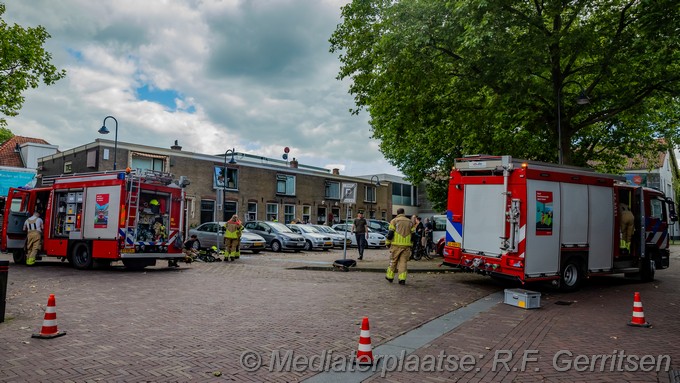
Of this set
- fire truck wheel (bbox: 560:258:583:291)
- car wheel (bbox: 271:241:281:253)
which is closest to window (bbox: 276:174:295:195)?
car wheel (bbox: 271:241:281:253)

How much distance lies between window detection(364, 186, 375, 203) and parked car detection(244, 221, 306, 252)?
22274 millimetres

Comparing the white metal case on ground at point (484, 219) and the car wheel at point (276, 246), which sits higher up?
the white metal case on ground at point (484, 219)

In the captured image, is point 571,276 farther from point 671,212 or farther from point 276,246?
point 276,246

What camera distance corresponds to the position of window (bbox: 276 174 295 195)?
36969mm

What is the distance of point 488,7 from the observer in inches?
428

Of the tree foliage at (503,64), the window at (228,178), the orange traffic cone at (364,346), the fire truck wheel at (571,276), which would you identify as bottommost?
the orange traffic cone at (364,346)

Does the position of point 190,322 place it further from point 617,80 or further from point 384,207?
point 384,207

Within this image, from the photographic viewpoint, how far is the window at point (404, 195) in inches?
2030

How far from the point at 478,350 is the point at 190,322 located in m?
4.10

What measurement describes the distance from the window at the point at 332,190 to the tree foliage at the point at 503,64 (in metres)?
22.7

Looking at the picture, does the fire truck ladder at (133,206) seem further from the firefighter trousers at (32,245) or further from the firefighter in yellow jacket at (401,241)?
the firefighter in yellow jacket at (401,241)

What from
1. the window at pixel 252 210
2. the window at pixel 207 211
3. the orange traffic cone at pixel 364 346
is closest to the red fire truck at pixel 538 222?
the orange traffic cone at pixel 364 346

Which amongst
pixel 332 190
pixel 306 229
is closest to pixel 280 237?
pixel 306 229

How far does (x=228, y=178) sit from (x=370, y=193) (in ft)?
56.2
